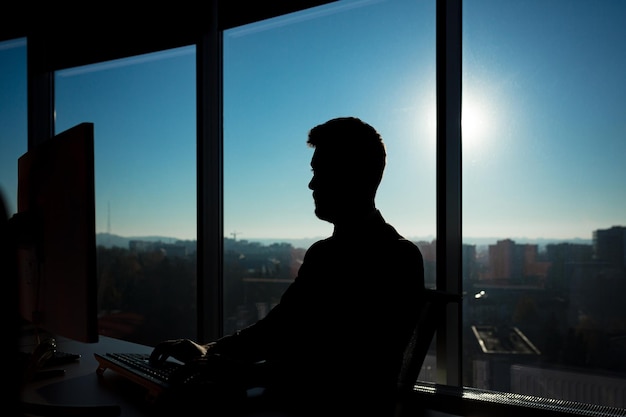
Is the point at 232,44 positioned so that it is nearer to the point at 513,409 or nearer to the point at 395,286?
the point at 395,286

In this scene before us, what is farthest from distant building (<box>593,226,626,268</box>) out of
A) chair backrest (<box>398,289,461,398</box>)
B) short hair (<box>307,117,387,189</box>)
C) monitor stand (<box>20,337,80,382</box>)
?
monitor stand (<box>20,337,80,382</box>)

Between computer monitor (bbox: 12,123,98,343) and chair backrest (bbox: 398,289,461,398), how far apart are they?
676 millimetres

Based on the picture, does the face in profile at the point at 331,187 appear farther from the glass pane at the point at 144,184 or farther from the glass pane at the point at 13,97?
the glass pane at the point at 13,97

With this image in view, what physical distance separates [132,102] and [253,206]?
1.24 meters

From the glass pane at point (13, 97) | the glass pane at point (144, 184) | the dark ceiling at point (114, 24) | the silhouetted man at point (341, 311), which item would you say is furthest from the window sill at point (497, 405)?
the glass pane at point (13, 97)

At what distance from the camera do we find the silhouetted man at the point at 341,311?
1.11m

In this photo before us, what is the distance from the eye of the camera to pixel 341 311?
4.61 feet

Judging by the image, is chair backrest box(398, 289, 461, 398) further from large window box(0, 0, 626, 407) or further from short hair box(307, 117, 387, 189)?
large window box(0, 0, 626, 407)

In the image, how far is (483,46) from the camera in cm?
224

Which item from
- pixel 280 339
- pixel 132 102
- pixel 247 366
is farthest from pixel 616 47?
pixel 132 102

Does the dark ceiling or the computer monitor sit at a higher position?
the dark ceiling

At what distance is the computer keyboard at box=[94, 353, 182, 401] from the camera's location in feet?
3.91

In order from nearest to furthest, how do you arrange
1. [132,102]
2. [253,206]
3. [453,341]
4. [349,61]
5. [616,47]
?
1. [616,47]
2. [453,341]
3. [349,61]
4. [253,206]
5. [132,102]

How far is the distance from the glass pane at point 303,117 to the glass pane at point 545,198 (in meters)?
0.23
